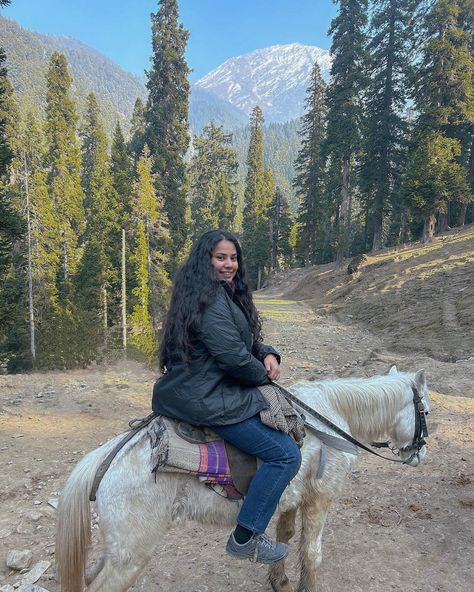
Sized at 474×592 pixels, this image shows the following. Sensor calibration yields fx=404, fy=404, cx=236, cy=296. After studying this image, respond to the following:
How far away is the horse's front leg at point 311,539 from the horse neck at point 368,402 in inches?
30.4

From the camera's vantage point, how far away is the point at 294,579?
407 cm

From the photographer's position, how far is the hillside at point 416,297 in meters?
14.0

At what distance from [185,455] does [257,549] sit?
989mm

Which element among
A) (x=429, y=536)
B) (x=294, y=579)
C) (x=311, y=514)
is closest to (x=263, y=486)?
(x=311, y=514)

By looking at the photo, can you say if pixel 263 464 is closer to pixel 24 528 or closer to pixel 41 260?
pixel 24 528

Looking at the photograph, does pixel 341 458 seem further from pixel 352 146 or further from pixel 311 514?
pixel 352 146

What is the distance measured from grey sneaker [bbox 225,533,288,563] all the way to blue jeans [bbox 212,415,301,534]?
0.13 metres

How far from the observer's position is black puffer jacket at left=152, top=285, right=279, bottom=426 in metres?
2.79

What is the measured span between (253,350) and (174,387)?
907mm

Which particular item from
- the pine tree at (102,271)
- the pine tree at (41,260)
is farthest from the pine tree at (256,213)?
the pine tree at (41,260)

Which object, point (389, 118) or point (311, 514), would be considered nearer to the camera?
point (311, 514)

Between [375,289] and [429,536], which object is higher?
[375,289]

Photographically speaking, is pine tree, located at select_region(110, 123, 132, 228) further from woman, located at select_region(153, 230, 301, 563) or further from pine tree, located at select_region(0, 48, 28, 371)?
woman, located at select_region(153, 230, 301, 563)

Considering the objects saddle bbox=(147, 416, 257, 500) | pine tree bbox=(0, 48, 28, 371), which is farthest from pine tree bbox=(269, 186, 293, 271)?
saddle bbox=(147, 416, 257, 500)
